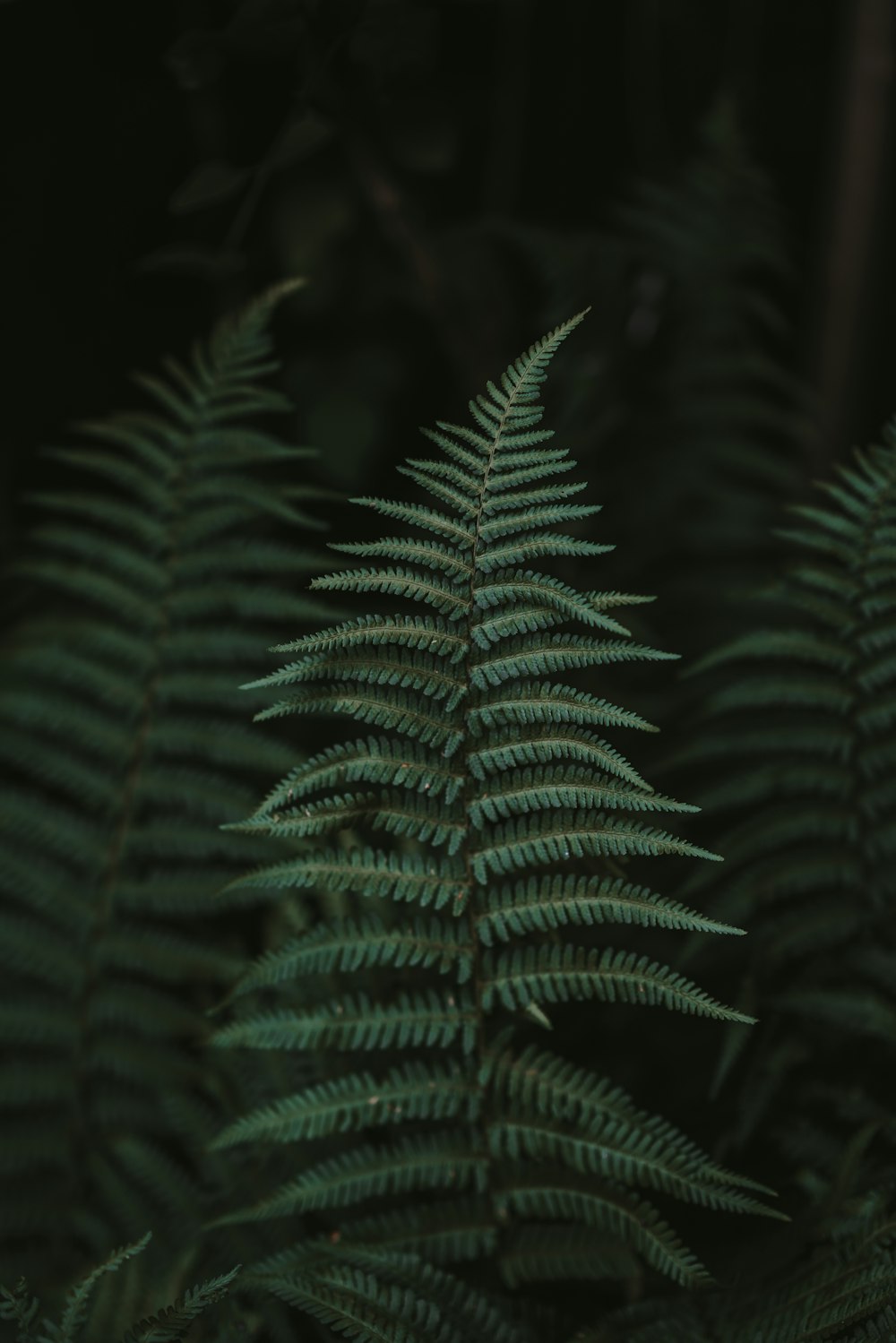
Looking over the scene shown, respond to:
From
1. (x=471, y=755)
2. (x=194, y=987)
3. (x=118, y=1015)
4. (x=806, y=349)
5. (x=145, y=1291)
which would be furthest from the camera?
(x=806, y=349)

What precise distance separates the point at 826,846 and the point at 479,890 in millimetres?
665

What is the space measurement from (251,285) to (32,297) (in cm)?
52

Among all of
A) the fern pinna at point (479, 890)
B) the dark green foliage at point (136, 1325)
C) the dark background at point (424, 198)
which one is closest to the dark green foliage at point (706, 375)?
the dark background at point (424, 198)

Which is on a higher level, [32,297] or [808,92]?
[808,92]

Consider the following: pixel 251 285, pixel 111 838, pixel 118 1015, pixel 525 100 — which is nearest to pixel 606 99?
pixel 525 100

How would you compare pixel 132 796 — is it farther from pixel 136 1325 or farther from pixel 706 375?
pixel 706 375

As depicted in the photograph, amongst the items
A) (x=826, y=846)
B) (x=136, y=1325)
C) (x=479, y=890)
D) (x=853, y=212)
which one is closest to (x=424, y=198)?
(x=853, y=212)

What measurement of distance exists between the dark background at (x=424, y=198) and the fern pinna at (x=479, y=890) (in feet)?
3.72

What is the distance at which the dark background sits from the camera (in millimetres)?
2381

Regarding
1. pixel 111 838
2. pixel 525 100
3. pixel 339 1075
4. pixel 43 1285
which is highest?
pixel 525 100

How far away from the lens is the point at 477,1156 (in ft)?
4.22

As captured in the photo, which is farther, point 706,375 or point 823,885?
point 706,375

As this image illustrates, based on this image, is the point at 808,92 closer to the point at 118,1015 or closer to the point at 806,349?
the point at 806,349

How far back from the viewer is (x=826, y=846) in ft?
5.39
